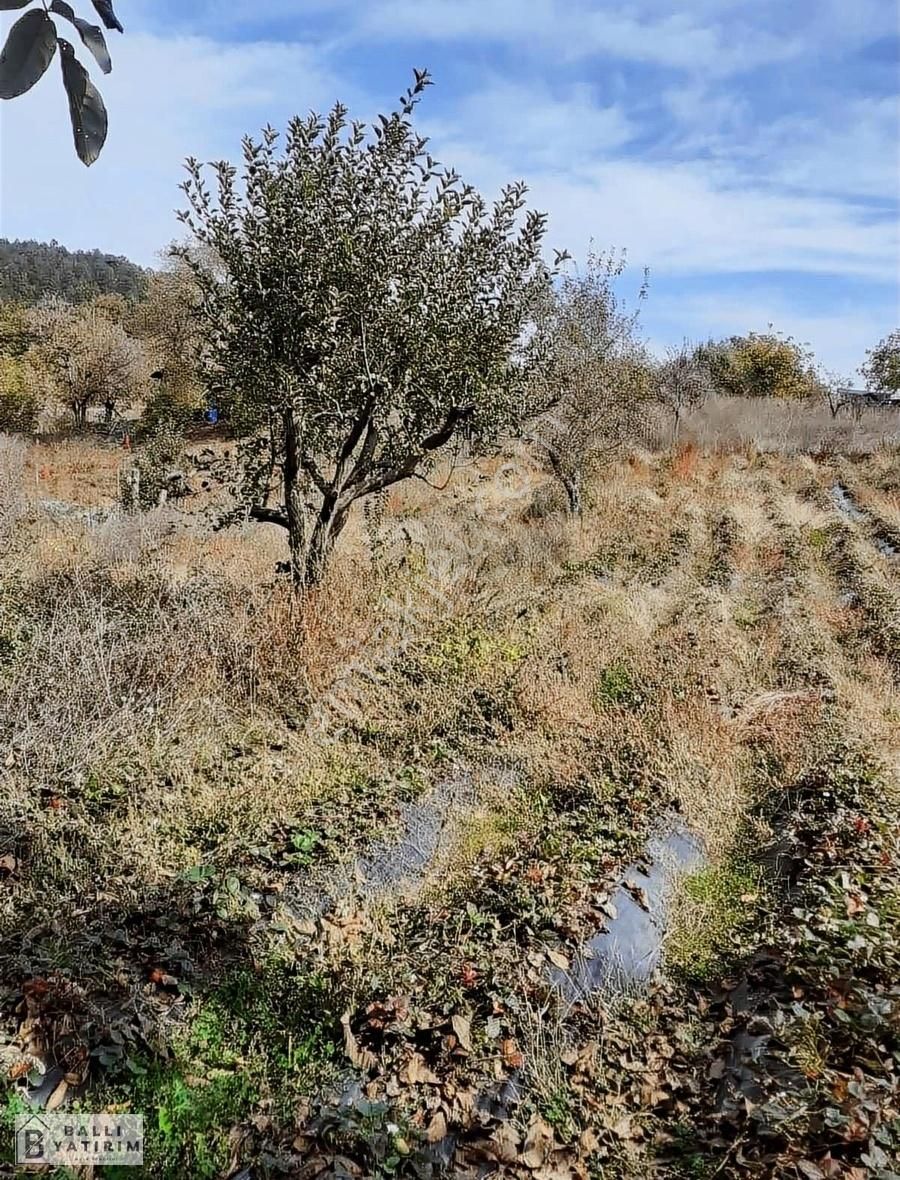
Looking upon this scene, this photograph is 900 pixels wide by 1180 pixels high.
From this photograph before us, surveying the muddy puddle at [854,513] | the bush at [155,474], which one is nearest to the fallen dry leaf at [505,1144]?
the bush at [155,474]

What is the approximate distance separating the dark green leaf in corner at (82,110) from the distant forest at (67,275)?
40.4 meters

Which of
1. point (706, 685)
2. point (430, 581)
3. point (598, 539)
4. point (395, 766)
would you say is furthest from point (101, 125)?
point (598, 539)

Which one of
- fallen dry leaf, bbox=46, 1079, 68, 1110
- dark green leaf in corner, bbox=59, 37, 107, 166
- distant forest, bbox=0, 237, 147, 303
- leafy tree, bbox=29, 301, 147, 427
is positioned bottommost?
fallen dry leaf, bbox=46, 1079, 68, 1110

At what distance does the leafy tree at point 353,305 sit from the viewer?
234 inches

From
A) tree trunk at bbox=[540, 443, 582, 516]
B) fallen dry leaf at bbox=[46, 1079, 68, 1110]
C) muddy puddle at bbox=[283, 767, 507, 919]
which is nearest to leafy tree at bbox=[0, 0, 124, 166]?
fallen dry leaf at bbox=[46, 1079, 68, 1110]

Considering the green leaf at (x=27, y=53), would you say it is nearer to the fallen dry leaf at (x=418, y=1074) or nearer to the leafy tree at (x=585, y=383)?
the fallen dry leaf at (x=418, y=1074)

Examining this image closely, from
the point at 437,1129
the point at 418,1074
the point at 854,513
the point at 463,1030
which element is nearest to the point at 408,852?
the point at 463,1030

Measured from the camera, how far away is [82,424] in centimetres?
2553

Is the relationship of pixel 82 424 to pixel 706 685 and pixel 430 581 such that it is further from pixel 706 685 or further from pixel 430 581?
pixel 706 685

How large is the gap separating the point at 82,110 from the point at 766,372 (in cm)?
3401

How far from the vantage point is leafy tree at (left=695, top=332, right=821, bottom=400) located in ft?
99.1

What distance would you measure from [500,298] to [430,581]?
3.66m

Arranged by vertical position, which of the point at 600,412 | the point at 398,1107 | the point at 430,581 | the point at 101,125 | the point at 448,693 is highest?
the point at 600,412

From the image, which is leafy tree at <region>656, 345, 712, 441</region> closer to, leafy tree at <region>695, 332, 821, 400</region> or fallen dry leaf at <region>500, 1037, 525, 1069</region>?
leafy tree at <region>695, 332, 821, 400</region>
